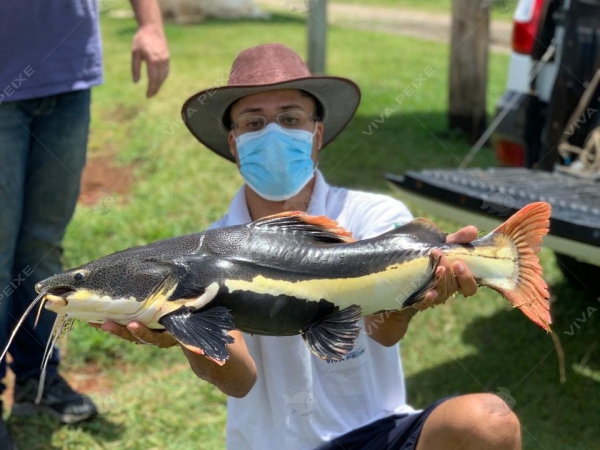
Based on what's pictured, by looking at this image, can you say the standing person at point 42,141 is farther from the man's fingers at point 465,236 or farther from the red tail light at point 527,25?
the red tail light at point 527,25

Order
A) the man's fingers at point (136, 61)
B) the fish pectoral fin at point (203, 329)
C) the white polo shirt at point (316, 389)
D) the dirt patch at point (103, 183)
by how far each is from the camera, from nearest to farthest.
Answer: the fish pectoral fin at point (203, 329), the white polo shirt at point (316, 389), the man's fingers at point (136, 61), the dirt patch at point (103, 183)

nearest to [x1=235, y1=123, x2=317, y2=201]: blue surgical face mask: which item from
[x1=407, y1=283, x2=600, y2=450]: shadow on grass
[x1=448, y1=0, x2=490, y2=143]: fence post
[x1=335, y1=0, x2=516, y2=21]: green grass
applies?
[x1=407, y1=283, x2=600, y2=450]: shadow on grass

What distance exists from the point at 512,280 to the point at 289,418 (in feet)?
3.10

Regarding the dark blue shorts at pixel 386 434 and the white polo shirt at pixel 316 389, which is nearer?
the dark blue shorts at pixel 386 434

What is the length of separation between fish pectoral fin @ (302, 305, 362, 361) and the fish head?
16.3 inches

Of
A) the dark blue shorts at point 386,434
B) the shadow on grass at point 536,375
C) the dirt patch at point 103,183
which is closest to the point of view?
the dark blue shorts at point 386,434

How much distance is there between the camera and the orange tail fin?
2.18 metres

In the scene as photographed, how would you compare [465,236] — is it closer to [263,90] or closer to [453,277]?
[453,277]

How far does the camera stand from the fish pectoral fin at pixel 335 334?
211cm

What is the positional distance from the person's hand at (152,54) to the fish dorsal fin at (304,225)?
62.7 inches

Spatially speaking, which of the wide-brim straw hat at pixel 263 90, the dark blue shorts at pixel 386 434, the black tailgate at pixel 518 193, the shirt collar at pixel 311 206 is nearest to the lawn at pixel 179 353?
the black tailgate at pixel 518 193

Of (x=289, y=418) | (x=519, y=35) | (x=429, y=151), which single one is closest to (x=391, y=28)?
(x=429, y=151)

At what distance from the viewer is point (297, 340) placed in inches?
106

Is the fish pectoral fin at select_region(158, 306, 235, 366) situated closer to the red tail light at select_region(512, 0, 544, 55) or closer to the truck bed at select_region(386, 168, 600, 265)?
the truck bed at select_region(386, 168, 600, 265)
